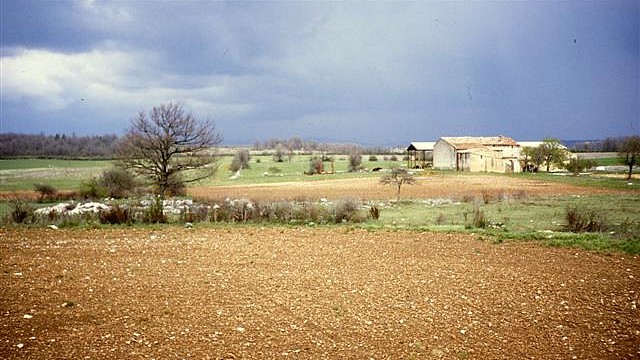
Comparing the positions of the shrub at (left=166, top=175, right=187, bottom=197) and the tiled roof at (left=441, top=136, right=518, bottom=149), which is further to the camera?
the tiled roof at (left=441, top=136, right=518, bottom=149)

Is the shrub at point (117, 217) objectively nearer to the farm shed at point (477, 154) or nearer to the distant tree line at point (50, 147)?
the farm shed at point (477, 154)

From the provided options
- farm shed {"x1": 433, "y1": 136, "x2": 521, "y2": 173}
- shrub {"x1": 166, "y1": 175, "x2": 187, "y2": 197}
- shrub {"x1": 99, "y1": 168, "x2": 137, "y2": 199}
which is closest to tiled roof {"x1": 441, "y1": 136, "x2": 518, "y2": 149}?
farm shed {"x1": 433, "y1": 136, "x2": 521, "y2": 173}

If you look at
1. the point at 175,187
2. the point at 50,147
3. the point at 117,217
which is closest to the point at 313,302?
the point at 117,217

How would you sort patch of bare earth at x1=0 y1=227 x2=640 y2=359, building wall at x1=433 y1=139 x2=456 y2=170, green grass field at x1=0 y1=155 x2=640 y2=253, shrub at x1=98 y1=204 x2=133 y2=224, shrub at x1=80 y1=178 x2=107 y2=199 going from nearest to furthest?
patch of bare earth at x1=0 y1=227 x2=640 y2=359 < green grass field at x1=0 y1=155 x2=640 y2=253 < shrub at x1=98 y1=204 x2=133 y2=224 < shrub at x1=80 y1=178 x2=107 y2=199 < building wall at x1=433 y1=139 x2=456 y2=170

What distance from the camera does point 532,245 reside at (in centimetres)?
1574

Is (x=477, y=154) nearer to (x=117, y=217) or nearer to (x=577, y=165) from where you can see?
(x=577, y=165)

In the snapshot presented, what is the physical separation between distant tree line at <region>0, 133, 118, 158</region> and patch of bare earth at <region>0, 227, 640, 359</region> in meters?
112

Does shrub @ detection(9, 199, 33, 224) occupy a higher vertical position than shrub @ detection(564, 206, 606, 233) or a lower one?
higher

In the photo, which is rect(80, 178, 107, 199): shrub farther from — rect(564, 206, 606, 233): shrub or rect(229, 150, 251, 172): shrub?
rect(229, 150, 251, 172): shrub

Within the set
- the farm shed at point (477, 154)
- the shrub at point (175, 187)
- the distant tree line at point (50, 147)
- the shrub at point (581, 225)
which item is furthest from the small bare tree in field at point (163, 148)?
the distant tree line at point (50, 147)

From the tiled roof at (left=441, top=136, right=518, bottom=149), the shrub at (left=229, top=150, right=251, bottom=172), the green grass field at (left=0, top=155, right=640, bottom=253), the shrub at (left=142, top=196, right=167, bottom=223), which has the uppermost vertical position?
the tiled roof at (left=441, top=136, right=518, bottom=149)

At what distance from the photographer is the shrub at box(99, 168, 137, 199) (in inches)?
1716

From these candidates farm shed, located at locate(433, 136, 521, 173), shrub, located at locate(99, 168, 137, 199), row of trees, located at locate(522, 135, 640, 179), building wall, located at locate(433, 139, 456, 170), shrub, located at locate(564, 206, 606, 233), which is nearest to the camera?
shrub, located at locate(564, 206, 606, 233)

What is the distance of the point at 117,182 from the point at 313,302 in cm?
3912
